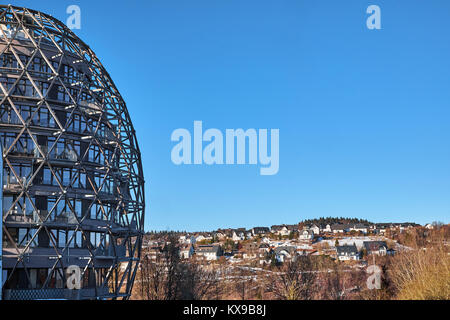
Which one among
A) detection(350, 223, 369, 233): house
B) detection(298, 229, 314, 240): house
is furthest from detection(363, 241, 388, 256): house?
detection(350, 223, 369, 233): house

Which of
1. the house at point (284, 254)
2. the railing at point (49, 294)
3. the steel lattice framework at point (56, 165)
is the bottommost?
the house at point (284, 254)

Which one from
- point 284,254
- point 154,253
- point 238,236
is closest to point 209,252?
point 284,254

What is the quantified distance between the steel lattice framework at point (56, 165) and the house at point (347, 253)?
72.2 meters

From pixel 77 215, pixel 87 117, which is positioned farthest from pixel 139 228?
pixel 87 117

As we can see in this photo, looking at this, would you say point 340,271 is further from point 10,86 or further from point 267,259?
point 10,86

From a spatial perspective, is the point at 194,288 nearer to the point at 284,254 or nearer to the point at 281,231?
the point at 284,254

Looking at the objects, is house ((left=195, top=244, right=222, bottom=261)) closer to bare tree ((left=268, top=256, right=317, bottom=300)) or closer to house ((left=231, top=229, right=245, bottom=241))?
house ((left=231, top=229, right=245, bottom=241))

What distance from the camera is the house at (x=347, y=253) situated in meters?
108

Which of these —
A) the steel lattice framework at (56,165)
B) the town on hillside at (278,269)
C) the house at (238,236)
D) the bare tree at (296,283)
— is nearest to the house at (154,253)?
the town on hillside at (278,269)

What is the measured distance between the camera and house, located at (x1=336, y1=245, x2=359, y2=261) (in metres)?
108

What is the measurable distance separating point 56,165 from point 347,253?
82.8 meters

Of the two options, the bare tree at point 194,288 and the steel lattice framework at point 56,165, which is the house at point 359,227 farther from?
the steel lattice framework at point 56,165

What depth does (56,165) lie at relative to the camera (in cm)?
3853
